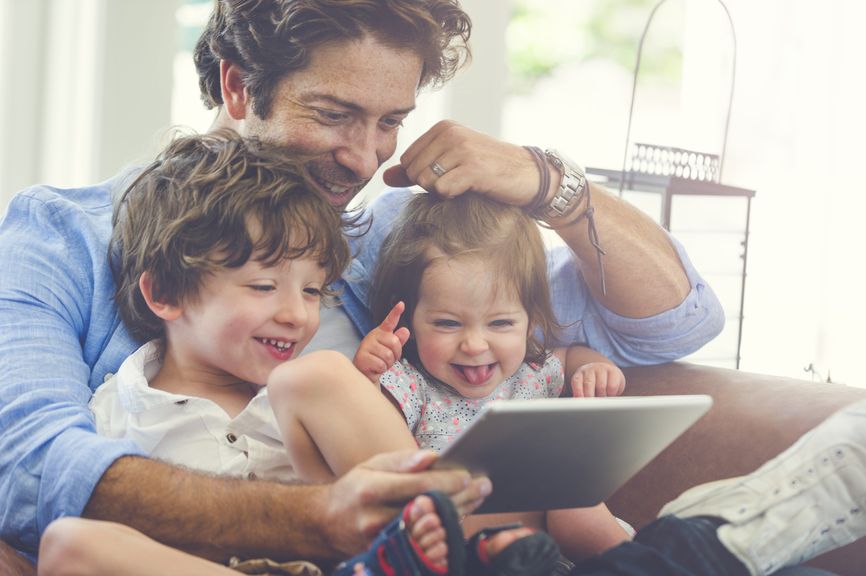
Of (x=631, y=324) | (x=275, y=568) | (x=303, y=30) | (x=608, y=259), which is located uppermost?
(x=303, y=30)

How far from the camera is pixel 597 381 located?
1722 millimetres

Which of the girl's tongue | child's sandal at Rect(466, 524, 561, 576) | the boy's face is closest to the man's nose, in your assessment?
the boy's face

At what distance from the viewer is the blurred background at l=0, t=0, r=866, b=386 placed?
2.55m

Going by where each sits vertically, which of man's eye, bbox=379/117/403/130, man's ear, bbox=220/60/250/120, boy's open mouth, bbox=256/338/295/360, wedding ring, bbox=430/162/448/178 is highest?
man's ear, bbox=220/60/250/120

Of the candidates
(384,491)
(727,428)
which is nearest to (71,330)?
(384,491)

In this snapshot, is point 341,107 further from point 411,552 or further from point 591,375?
point 411,552

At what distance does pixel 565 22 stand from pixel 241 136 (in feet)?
10.8

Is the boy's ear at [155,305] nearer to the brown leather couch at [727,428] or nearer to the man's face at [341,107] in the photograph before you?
the man's face at [341,107]

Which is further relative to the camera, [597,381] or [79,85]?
[79,85]

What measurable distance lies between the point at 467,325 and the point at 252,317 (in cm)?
35

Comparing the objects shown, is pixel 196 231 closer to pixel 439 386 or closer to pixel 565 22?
pixel 439 386

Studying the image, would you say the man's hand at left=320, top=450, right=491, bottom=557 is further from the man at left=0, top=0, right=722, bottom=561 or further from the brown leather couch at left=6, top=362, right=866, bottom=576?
the brown leather couch at left=6, top=362, right=866, bottom=576

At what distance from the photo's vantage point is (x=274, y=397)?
1.35m

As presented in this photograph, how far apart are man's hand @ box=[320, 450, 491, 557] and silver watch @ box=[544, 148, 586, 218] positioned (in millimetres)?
684
